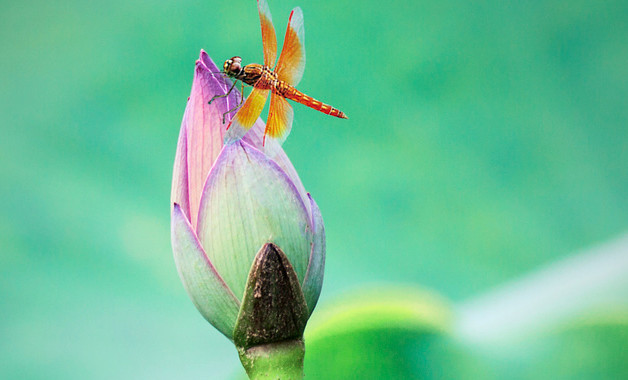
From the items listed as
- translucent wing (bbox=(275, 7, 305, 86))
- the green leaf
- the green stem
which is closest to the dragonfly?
translucent wing (bbox=(275, 7, 305, 86))

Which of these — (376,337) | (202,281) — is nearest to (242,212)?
(202,281)

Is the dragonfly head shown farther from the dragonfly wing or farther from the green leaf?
the green leaf

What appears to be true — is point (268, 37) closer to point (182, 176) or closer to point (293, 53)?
point (293, 53)

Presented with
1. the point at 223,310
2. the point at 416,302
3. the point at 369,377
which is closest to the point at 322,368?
the point at 369,377

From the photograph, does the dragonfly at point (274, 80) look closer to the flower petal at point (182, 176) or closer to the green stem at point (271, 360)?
the flower petal at point (182, 176)

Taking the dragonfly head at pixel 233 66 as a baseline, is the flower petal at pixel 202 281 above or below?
below

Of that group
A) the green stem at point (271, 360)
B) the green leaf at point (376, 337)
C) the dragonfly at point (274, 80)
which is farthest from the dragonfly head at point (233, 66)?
the green leaf at point (376, 337)

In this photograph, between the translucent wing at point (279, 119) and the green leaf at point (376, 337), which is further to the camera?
the green leaf at point (376, 337)
